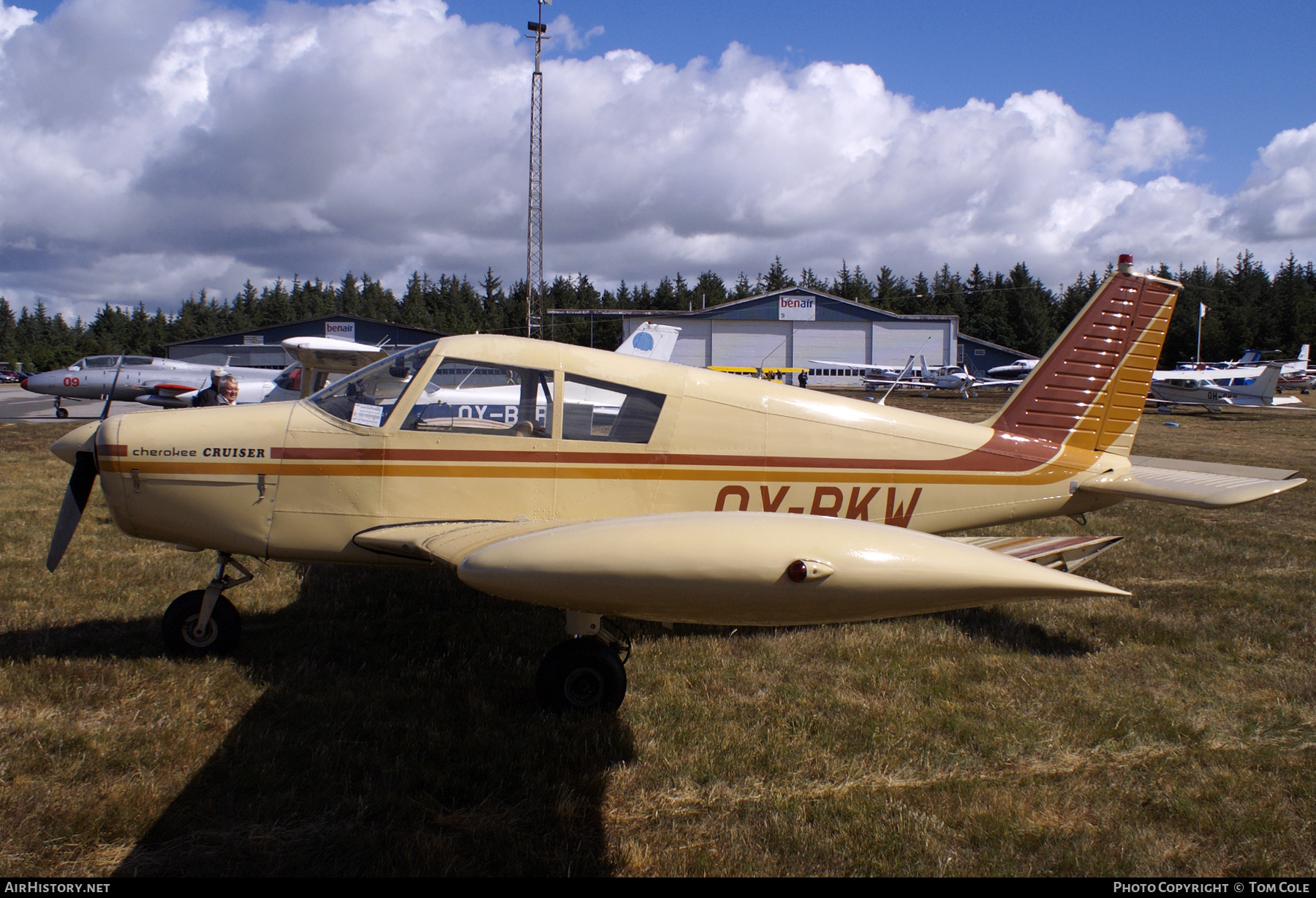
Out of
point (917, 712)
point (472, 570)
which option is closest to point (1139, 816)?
point (917, 712)

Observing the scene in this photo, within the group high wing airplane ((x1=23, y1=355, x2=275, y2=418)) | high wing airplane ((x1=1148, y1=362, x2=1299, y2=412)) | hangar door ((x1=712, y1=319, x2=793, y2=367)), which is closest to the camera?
high wing airplane ((x1=23, y1=355, x2=275, y2=418))

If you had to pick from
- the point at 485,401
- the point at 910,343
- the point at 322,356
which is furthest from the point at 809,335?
the point at 485,401

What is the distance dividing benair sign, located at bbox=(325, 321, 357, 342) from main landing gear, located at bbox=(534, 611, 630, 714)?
68052mm

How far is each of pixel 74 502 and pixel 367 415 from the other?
183 centimetres

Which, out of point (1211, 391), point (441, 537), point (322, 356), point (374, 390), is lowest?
point (441, 537)

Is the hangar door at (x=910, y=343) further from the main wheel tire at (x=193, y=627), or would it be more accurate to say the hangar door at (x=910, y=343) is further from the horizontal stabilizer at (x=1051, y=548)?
the main wheel tire at (x=193, y=627)

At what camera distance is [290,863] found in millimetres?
2729

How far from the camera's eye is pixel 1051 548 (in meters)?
4.75

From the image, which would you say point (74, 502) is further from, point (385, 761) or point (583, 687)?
point (583, 687)

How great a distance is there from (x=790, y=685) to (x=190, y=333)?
120362mm

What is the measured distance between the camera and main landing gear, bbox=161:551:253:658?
179 inches

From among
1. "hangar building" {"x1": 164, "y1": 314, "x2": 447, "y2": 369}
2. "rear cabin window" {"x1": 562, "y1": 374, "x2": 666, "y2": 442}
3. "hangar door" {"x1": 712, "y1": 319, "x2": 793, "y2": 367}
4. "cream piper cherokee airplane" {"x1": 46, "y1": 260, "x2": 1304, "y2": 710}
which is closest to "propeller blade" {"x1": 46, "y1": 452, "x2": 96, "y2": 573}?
"cream piper cherokee airplane" {"x1": 46, "y1": 260, "x2": 1304, "y2": 710}

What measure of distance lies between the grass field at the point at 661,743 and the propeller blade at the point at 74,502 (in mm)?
697

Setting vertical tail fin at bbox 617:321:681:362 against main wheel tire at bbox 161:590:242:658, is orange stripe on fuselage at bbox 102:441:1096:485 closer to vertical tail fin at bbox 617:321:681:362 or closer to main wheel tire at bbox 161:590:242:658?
main wheel tire at bbox 161:590:242:658
